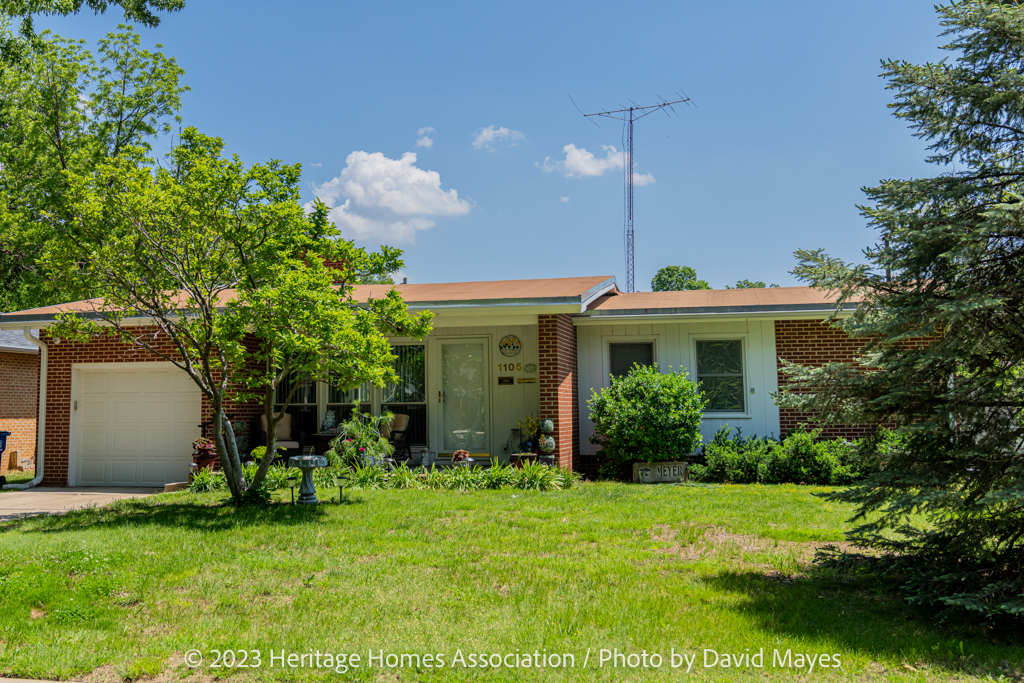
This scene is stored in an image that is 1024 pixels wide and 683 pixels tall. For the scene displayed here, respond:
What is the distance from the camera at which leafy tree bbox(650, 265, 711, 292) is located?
6070cm

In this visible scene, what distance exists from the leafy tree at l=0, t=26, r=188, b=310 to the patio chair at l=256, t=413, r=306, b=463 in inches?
537

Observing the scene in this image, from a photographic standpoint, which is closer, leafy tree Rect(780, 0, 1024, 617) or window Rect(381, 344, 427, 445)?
leafy tree Rect(780, 0, 1024, 617)

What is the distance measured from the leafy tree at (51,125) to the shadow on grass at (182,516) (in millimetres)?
16718

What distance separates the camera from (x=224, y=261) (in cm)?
828

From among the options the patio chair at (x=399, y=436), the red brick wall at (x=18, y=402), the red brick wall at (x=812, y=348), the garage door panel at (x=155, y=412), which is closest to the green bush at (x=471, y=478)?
the patio chair at (x=399, y=436)

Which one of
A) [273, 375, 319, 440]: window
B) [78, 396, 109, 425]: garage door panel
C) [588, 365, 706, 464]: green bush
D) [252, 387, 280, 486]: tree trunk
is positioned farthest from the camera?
[273, 375, 319, 440]: window

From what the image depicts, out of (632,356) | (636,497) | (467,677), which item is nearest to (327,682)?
(467,677)

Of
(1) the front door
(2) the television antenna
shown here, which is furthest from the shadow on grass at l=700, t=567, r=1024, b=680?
(2) the television antenna

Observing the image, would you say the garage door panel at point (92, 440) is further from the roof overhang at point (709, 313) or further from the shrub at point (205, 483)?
the roof overhang at point (709, 313)

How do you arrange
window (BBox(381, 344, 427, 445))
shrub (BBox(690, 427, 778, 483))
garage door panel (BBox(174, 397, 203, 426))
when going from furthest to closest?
window (BBox(381, 344, 427, 445))
garage door panel (BBox(174, 397, 203, 426))
shrub (BBox(690, 427, 778, 483))

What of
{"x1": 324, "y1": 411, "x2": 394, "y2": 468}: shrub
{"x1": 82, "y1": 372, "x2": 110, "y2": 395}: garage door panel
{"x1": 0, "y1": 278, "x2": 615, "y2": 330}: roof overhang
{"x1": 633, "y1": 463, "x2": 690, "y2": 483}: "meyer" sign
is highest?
{"x1": 0, "y1": 278, "x2": 615, "y2": 330}: roof overhang

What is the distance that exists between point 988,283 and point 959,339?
1.65 ft

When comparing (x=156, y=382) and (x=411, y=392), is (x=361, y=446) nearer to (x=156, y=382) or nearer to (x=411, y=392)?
(x=411, y=392)

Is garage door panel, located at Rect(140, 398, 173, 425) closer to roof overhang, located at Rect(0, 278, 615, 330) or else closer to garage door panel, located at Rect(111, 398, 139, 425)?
garage door panel, located at Rect(111, 398, 139, 425)
